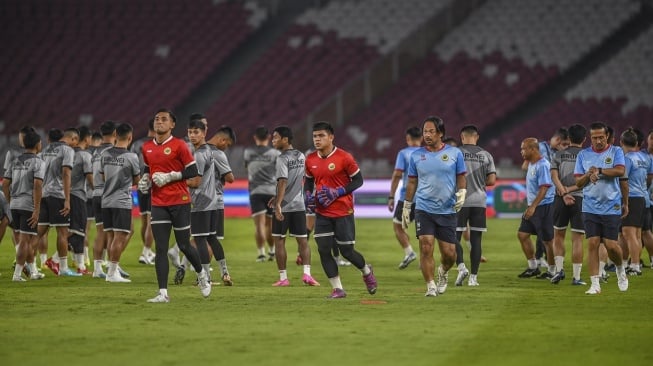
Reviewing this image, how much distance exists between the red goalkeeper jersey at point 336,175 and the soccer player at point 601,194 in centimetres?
315

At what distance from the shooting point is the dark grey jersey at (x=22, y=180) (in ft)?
54.9

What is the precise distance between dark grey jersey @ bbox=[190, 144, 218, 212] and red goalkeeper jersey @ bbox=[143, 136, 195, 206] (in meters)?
2.09

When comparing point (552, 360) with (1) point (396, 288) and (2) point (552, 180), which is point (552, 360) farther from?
(2) point (552, 180)

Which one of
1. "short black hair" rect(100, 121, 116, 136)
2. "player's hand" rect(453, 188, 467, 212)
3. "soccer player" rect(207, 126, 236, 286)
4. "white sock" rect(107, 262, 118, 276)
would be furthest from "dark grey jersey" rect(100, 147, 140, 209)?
"player's hand" rect(453, 188, 467, 212)

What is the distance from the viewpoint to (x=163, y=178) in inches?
531

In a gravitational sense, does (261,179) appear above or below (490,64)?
below

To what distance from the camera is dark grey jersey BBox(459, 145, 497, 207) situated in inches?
653

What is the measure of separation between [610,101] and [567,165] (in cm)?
2473

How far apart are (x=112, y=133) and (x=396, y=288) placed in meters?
5.26

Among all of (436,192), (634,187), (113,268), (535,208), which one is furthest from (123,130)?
(634,187)

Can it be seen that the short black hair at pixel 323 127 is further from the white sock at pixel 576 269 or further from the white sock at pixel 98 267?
the white sock at pixel 98 267

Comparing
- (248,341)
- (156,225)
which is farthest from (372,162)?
(248,341)

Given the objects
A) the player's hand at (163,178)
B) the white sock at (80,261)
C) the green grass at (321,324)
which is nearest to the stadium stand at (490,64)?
the white sock at (80,261)

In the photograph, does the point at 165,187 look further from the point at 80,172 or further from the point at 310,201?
the point at 80,172
